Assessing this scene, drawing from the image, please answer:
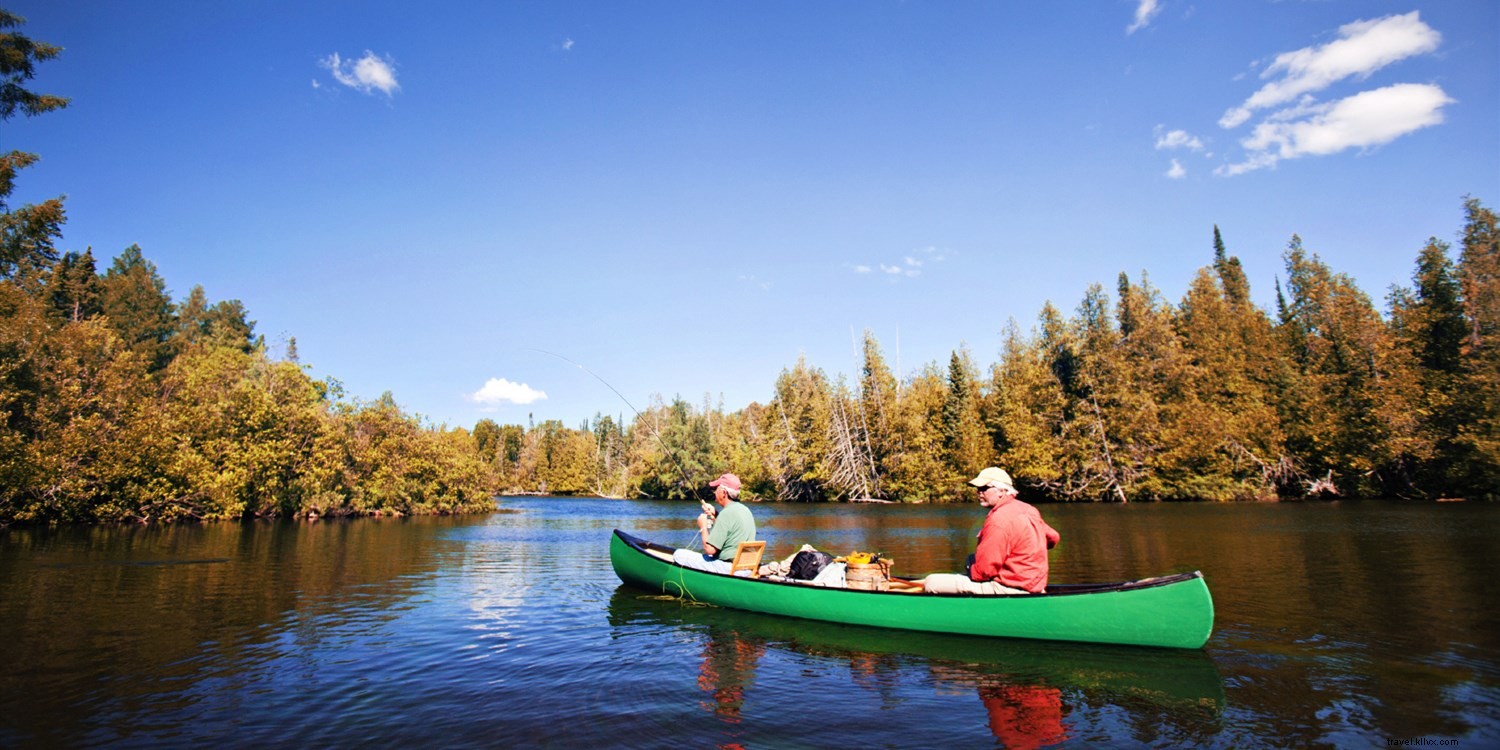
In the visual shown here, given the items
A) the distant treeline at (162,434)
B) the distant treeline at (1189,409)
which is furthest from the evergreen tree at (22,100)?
the distant treeline at (1189,409)

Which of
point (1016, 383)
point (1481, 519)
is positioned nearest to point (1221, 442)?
point (1016, 383)

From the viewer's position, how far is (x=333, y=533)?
28.1 meters

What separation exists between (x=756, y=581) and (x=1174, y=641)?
5662 millimetres

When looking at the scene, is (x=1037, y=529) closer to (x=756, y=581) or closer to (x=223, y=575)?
(x=756, y=581)

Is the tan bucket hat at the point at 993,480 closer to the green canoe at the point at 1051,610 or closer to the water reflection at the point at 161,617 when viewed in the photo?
the green canoe at the point at 1051,610

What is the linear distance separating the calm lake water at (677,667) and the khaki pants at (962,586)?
2.38 ft

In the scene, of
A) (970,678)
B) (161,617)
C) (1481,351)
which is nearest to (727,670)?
(970,678)

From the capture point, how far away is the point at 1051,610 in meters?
8.64

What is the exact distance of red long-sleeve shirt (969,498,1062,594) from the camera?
8.91 metres

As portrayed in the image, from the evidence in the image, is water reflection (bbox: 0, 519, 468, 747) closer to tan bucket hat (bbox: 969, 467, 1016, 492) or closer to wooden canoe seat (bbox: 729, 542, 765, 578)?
wooden canoe seat (bbox: 729, 542, 765, 578)

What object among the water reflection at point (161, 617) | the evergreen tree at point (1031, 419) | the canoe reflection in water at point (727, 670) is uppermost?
the evergreen tree at point (1031, 419)

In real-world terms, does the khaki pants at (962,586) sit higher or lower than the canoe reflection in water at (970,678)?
higher

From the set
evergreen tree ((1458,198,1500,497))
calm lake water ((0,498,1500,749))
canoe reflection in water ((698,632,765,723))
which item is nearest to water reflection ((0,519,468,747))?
calm lake water ((0,498,1500,749))

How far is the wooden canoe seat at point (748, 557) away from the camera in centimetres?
1189
